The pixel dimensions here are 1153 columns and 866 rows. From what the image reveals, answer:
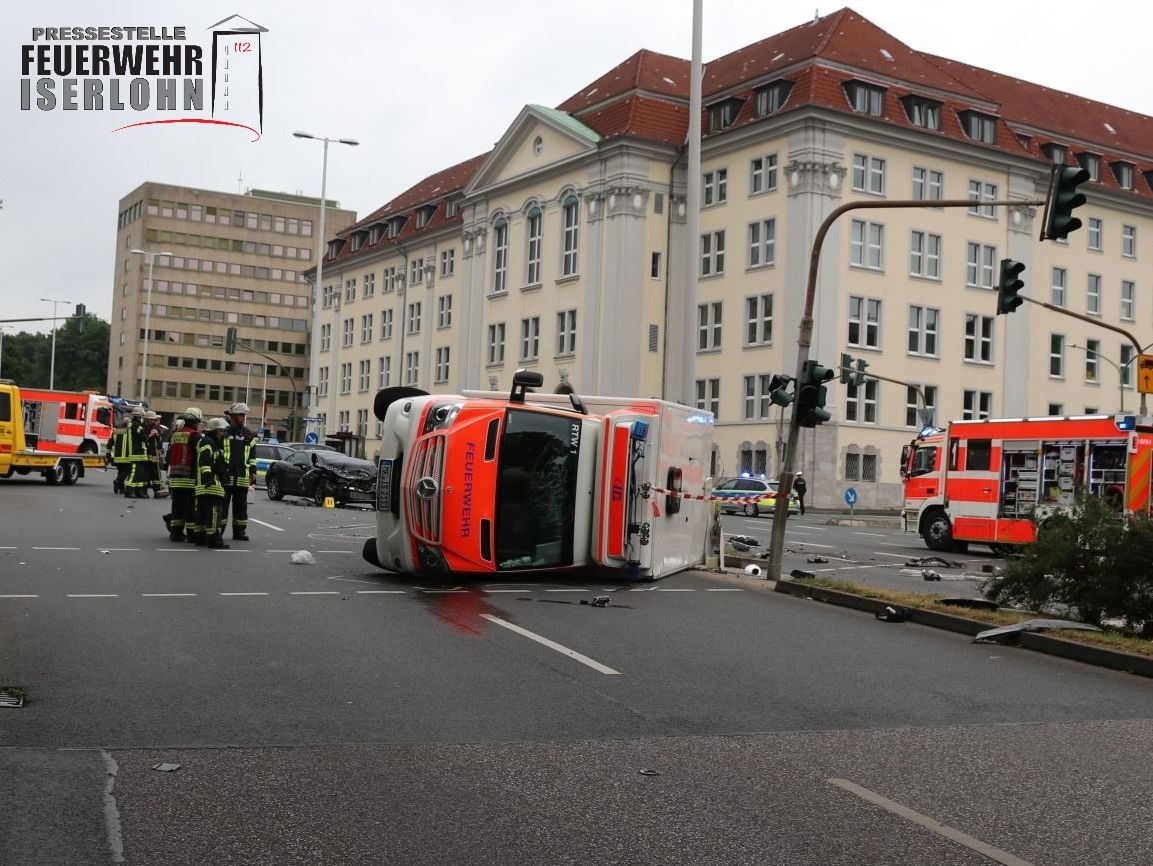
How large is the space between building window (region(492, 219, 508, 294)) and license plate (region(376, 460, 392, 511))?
57.1 m

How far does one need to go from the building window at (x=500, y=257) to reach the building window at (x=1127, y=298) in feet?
100

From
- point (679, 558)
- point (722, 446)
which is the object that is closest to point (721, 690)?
point (679, 558)

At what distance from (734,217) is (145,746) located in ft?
179

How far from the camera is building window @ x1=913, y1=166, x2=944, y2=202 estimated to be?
2283 inches

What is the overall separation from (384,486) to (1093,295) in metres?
57.3

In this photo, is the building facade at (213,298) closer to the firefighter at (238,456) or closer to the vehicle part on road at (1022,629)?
the firefighter at (238,456)

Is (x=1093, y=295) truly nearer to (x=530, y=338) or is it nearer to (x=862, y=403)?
(x=862, y=403)

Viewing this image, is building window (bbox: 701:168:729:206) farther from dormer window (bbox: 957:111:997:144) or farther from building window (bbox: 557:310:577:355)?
dormer window (bbox: 957:111:997:144)

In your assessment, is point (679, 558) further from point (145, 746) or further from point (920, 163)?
point (920, 163)

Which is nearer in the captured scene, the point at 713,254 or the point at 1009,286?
the point at 1009,286

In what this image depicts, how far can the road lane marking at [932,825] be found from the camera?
5.24m

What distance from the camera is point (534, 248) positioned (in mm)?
70000

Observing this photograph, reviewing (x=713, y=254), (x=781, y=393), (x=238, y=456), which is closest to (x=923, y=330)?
(x=713, y=254)

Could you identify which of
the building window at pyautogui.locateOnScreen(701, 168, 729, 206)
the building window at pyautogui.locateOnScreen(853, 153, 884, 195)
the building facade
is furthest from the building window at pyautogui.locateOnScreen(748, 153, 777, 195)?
the building facade
